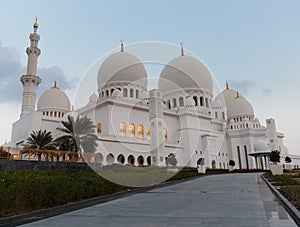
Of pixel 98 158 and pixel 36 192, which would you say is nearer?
pixel 36 192

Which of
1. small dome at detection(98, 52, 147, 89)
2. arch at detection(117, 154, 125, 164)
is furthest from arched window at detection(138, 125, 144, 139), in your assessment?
small dome at detection(98, 52, 147, 89)

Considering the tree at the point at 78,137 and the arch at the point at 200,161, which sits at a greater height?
the tree at the point at 78,137

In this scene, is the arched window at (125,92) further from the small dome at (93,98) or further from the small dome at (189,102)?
the small dome at (189,102)

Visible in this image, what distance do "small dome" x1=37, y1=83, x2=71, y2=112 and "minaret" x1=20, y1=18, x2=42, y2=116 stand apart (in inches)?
138

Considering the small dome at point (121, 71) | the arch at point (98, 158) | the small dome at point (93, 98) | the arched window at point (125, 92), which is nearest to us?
the arch at point (98, 158)

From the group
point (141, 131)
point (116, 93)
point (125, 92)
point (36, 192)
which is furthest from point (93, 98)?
point (36, 192)

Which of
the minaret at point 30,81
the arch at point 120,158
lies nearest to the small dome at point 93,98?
the minaret at point 30,81

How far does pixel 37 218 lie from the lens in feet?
Result: 20.0

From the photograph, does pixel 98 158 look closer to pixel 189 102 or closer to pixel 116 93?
pixel 116 93

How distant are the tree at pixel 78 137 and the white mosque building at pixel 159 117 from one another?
252cm

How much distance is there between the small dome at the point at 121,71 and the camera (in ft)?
138

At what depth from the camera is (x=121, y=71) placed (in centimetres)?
4212

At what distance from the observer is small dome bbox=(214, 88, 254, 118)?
53.2 metres

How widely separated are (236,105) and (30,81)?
38309 millimetres
